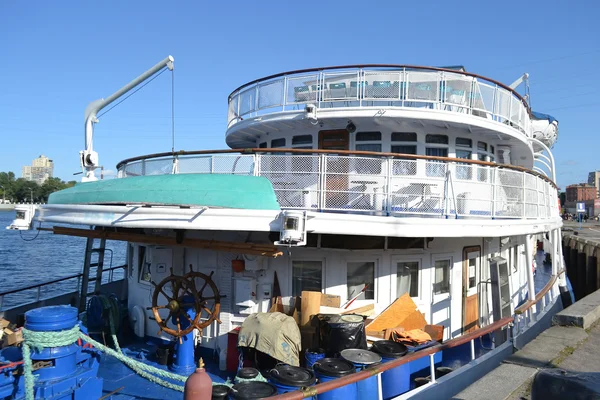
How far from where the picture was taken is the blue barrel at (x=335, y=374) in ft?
17.5

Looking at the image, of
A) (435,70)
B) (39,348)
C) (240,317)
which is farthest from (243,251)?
(435,70)

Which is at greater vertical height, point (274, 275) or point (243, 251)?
point (243, 251)

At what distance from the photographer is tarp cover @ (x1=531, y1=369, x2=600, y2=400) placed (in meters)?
3.48

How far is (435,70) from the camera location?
29.6 feet

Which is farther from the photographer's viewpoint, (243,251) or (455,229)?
(455,229)

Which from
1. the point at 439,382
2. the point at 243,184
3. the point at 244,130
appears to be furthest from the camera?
the point at 244,130

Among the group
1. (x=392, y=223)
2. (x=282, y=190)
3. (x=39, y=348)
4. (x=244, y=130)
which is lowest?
(x=39, y=348)

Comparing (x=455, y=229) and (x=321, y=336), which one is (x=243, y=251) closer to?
(x=321, y=336)

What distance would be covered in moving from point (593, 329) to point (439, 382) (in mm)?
3670

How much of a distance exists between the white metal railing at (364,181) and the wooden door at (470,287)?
1.25 meters

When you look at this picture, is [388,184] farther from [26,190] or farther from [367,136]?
[26,190]

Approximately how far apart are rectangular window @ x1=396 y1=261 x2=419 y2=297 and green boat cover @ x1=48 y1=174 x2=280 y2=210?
3071 mm

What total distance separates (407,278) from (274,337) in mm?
3066

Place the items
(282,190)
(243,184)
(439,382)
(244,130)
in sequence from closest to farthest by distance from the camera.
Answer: (439,382) → (243,184) → (282,190) → (244,130)
